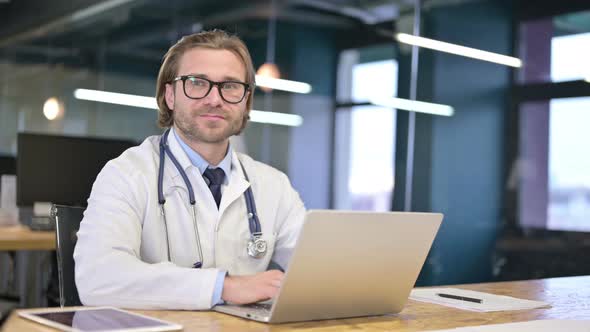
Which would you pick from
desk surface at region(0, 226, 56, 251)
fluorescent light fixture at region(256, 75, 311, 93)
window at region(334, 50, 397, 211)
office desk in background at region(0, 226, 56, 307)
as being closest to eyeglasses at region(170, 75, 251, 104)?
desk surface at region(0, 226, 56, 251)

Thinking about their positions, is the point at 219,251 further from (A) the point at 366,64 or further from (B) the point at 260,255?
(A) the point at 366,64

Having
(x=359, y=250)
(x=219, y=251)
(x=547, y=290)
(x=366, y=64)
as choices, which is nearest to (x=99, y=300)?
(x=219, y=251)

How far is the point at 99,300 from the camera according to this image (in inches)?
66.2

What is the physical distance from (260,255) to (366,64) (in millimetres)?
4206

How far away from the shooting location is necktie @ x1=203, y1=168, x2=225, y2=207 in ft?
6.98

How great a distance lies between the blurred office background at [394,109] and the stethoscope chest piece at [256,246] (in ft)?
10.1

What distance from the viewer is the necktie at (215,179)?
2.13m

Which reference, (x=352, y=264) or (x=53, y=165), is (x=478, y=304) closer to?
(x=352, y=264)

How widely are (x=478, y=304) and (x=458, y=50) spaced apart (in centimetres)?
408

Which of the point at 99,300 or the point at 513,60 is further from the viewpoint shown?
the point at 513,60

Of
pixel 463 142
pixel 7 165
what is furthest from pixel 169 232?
pixel 463 142

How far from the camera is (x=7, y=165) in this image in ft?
16.4

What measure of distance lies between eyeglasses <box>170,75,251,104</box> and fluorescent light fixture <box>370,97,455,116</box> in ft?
12.3

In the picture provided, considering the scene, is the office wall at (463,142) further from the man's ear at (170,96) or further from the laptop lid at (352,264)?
the laptop lid at (352,264)
